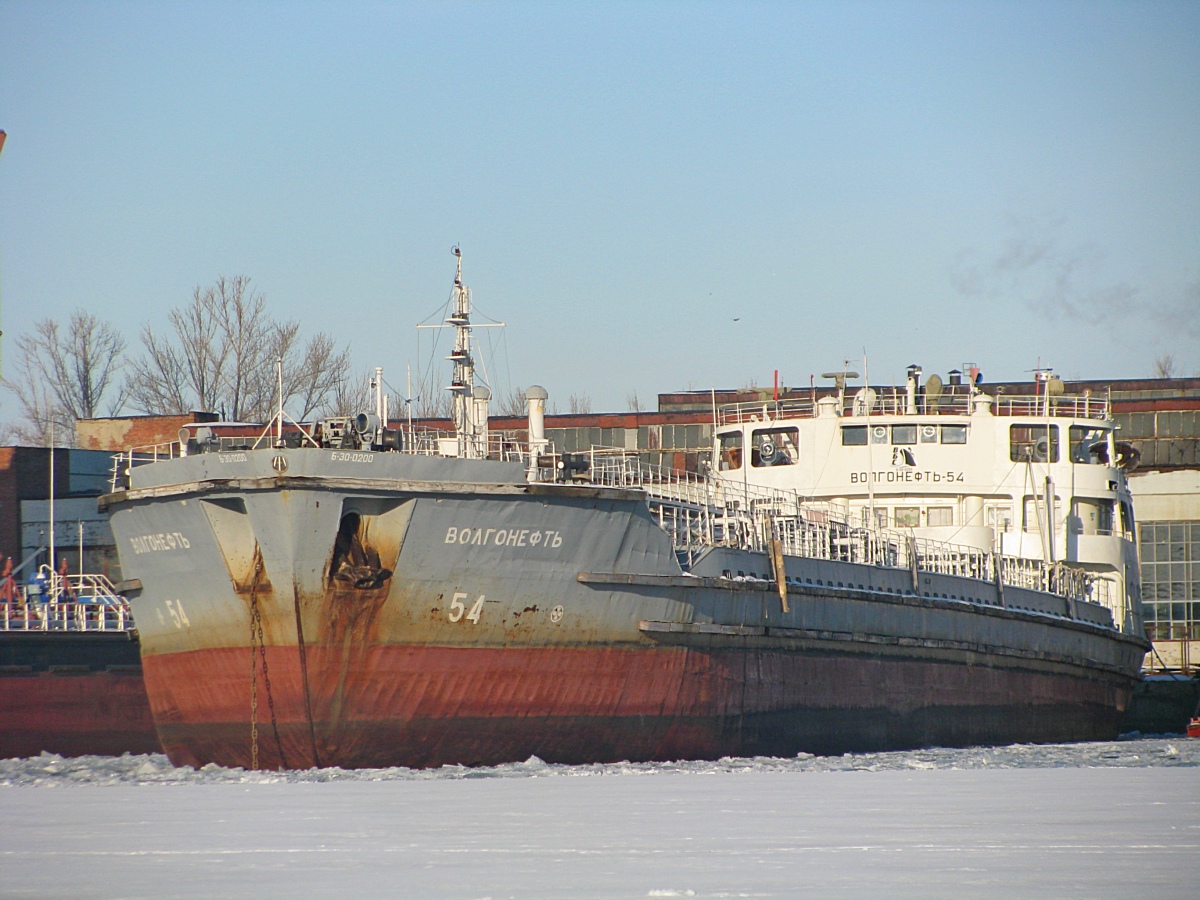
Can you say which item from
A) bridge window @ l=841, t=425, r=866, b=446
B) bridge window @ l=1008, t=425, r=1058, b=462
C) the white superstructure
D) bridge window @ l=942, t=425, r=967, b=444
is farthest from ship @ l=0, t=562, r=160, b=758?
bridge window @ l=1008, t=425, r=1058, b=462

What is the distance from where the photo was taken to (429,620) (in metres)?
21.3

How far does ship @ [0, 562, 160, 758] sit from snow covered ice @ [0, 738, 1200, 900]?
23.1 ft

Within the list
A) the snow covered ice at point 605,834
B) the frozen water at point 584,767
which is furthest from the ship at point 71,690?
the snow covered ice at point 605,834

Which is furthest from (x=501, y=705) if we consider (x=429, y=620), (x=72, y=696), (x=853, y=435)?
(x=853, y=435)

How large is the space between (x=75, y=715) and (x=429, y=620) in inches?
400

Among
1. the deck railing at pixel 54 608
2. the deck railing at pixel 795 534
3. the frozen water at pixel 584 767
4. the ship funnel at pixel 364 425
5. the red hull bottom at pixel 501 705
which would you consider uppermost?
the ship funnel at pixel 364 425

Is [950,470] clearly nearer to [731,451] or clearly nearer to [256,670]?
[731,451]

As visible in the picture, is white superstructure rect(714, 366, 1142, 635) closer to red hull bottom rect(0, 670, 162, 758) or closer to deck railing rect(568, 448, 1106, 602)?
deck railing rect(568, 448, 1106, 602)

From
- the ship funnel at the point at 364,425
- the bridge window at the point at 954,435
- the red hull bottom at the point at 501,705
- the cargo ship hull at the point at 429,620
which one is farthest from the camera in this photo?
the bridge window at the point at 954,435

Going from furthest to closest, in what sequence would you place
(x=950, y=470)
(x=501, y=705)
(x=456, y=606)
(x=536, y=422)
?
(x=950, y=470) → (x=536, y=422) → (x=501, y=705) → (x=456, y=606)

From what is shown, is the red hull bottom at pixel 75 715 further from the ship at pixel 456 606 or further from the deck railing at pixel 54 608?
the ship at pixel 456 606

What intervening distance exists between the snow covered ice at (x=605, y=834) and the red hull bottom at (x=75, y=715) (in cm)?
703

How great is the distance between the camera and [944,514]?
111ft

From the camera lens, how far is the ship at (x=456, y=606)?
21.1 metres
